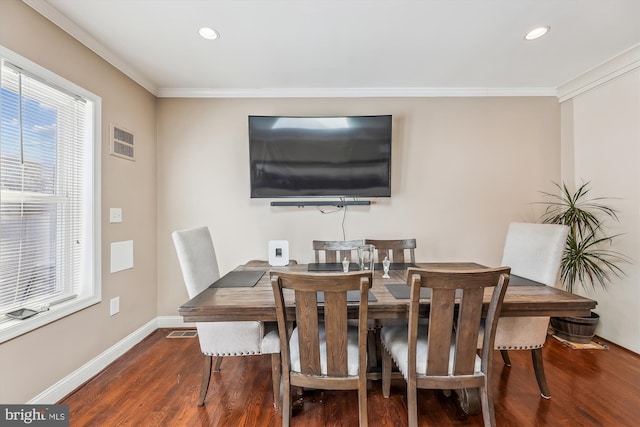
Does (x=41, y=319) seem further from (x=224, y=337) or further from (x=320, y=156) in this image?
(x=320, y=156)

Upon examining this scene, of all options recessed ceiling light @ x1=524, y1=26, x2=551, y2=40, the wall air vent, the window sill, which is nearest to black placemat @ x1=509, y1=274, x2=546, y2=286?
recessed ceiling light @ x1=524, y1=26, x2=551, y2=40

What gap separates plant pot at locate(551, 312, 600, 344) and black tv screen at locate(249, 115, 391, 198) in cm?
207

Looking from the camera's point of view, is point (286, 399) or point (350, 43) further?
point (350, 43)

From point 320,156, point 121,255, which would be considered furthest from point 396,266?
point 121,255

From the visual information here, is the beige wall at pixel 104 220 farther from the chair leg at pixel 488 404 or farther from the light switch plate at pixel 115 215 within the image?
the chair leg at pixel 488 404

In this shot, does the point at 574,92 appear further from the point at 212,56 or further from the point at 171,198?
the point at 171,198

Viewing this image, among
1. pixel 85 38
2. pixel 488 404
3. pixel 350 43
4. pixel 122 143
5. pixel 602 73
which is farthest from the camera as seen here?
pixel 602 73

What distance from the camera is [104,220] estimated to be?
2.34 m

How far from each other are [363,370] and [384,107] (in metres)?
2.64

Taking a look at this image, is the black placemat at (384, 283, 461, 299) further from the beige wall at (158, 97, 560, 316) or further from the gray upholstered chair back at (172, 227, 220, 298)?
the beige wall at (158, 97, 560, 316)

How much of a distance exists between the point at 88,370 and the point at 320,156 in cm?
262

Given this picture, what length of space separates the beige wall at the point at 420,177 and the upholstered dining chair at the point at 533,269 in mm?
867

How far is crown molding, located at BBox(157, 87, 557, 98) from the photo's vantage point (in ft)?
A: 10.1

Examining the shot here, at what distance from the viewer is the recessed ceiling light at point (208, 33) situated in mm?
2070
